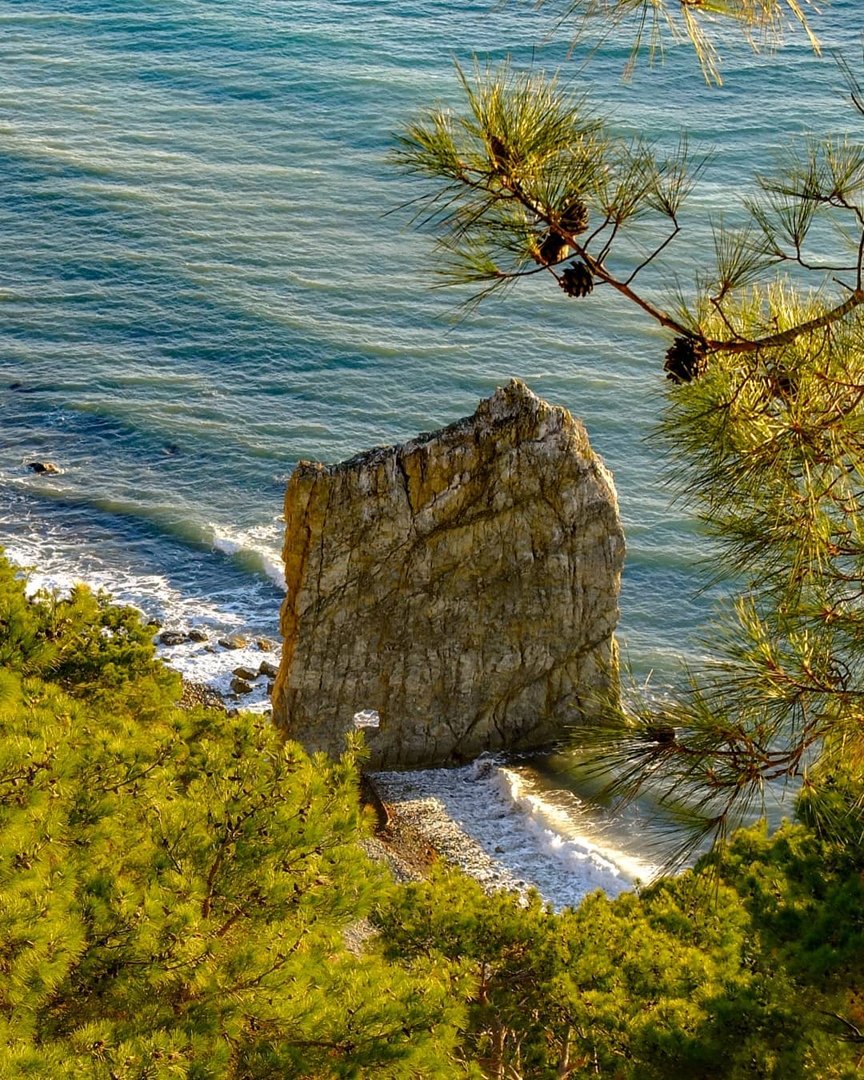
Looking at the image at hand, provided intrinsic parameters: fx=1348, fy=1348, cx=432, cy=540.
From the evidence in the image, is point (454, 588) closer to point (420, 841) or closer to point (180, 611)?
point (420, 841)

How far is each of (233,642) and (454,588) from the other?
530 cm

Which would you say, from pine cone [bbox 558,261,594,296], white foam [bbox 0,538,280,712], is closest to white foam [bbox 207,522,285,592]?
white foam [bbox 0,538,280,712]

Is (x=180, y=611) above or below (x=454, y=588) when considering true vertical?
below

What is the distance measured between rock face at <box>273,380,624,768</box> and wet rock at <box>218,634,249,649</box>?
11.6ft

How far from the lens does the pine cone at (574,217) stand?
576 cm

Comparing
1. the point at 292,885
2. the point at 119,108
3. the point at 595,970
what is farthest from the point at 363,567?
the point at 119,108

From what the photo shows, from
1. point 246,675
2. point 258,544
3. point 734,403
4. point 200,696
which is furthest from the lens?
point 258,544

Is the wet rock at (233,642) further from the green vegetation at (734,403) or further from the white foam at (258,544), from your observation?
the green vegetation at (734,403)

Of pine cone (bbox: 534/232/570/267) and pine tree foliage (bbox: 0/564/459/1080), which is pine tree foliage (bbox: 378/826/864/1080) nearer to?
pine tree foliage (bbox: 0/564/459/1080)

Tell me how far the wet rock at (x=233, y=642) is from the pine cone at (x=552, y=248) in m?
17.6

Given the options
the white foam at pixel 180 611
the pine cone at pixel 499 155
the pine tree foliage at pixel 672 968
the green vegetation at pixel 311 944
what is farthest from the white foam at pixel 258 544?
the pine cone at pixel 499 155

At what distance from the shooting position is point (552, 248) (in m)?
5.77

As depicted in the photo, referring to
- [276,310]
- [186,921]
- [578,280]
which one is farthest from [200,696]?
[578,280]

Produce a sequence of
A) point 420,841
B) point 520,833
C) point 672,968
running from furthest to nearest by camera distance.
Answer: point 520,833 → point 420,841 → point 672,968
